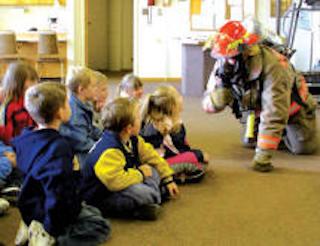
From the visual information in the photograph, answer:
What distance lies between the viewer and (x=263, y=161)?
154 inches

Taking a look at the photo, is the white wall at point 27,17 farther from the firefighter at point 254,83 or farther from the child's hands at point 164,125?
the child's hands at point 164,125

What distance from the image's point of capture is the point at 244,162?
4172 millimetres

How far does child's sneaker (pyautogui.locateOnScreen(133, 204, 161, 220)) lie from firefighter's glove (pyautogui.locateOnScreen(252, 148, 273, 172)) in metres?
1.18

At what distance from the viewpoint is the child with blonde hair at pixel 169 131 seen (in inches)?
137

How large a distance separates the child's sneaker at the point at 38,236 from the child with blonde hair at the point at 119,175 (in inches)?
18.4

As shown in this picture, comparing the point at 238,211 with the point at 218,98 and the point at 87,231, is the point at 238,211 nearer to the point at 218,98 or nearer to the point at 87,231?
the point at 87,231

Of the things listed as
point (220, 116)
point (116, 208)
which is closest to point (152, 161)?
point (116, 208)

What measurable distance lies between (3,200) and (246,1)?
6.79m

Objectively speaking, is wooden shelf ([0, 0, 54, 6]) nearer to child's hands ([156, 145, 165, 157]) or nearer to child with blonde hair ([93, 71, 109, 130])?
child with blonde hair ([93, 71, 109, 130])

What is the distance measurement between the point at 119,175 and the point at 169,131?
82 centimetres

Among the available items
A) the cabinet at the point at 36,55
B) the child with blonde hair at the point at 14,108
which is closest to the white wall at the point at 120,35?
the cabinet at the point at 36,55

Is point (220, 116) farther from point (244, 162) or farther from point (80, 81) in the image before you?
point (80, 81)

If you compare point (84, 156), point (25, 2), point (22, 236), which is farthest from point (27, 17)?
point (22, 236)

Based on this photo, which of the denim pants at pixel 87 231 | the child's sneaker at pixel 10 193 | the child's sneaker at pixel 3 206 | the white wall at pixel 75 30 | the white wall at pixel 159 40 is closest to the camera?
the denim pants at pixel 87 231
